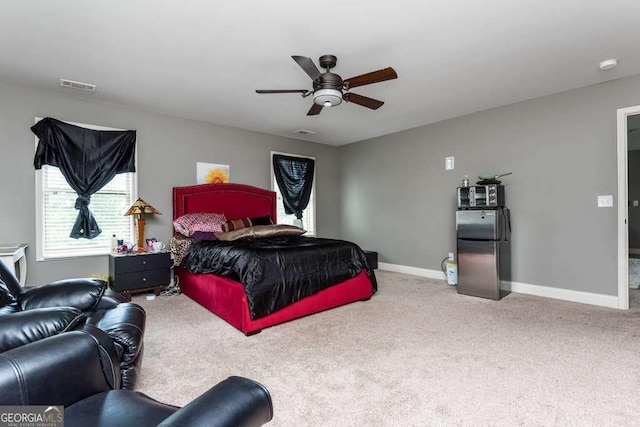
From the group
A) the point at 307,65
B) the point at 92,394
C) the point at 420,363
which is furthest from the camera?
the point at 307,65

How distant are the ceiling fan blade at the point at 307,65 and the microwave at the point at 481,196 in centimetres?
277

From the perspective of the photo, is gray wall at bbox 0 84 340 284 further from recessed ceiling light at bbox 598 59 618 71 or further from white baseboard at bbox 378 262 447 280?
recessed ceiling light at bbox 598 59 618 71

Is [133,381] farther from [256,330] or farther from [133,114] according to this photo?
[133,114]

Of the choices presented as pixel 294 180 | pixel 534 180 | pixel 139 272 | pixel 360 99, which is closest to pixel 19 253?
pixel 139 272

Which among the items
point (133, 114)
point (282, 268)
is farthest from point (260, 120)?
point (282, 268)

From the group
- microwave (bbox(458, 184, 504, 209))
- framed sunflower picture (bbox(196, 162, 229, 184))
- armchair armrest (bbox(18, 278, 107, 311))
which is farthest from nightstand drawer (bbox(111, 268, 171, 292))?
microwave (bbox(458, 184, 504, 209))

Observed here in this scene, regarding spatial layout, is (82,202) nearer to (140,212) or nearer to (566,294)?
(140,212)

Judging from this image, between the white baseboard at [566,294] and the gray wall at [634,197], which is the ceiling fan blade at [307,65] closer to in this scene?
the white baseboard at [566,294]

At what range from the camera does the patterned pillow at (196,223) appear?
4.34m

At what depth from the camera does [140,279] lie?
3.91 m

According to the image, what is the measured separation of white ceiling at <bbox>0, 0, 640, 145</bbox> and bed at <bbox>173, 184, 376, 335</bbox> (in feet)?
4.74

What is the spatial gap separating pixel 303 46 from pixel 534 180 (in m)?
3.41

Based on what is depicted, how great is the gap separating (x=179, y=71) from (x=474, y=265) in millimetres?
4144

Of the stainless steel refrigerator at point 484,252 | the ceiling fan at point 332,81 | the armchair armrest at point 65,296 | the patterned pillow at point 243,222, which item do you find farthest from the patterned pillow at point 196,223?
the stainless steel refrigerator at point 484,252
